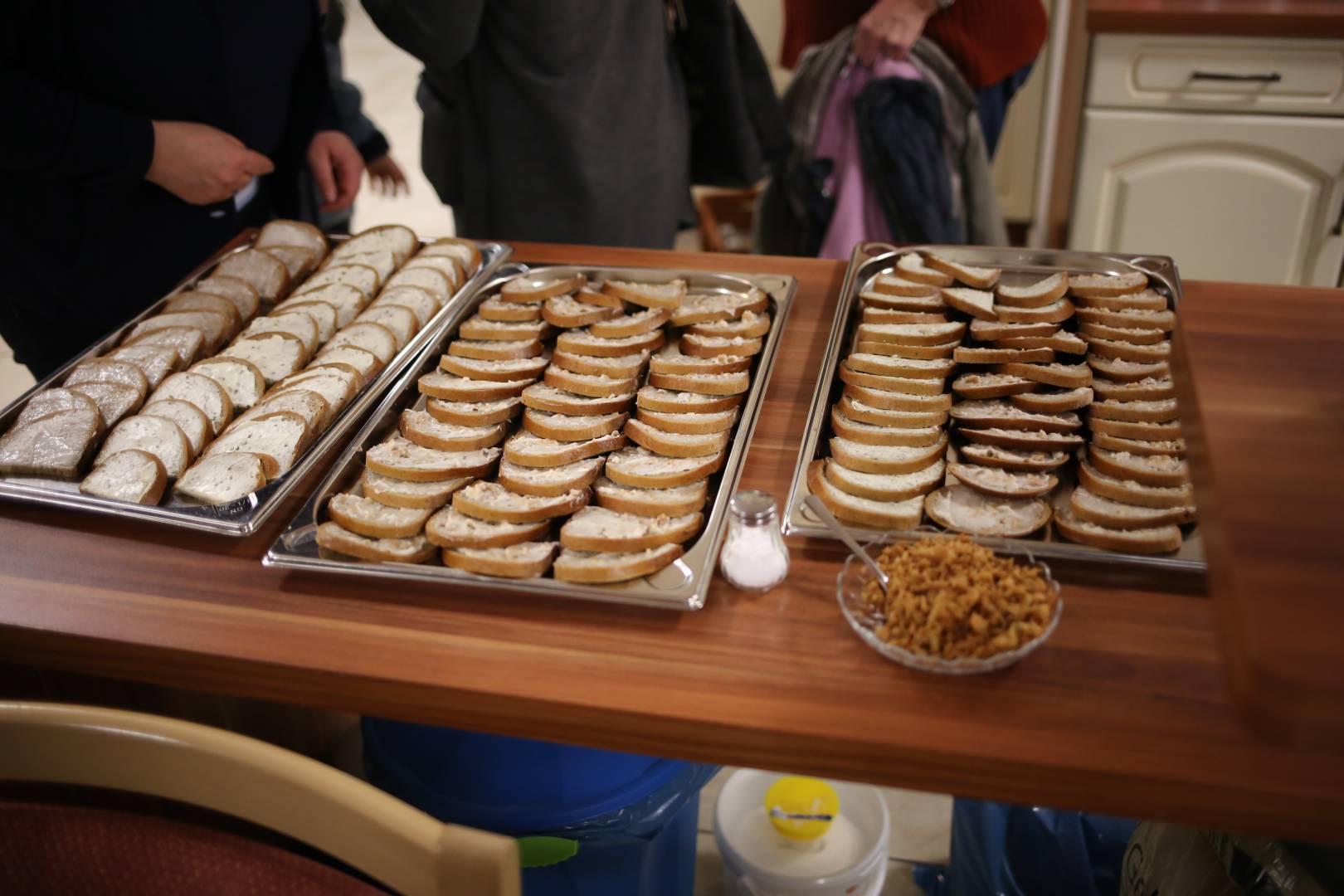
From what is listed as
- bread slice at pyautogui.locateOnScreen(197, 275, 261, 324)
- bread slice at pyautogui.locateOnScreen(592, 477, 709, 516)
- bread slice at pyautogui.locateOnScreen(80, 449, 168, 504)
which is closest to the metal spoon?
bread slice at pyautogui.locateOnScreen(592, 477, 709, 516)

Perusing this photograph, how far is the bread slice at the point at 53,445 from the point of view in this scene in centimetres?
146

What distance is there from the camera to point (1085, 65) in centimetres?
313

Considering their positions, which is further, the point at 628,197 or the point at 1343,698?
the point at 628,197

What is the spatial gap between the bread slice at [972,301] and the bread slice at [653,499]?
563 millimetres

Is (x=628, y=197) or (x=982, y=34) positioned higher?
(x=982, y=34)

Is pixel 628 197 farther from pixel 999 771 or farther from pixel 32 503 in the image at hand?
pixel 999 771

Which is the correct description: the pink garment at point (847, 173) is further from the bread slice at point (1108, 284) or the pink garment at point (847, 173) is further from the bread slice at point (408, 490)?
the bread slice at point (408, 490)

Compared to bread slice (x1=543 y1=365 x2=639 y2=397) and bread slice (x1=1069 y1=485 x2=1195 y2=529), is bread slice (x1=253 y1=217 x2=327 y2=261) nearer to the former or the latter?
bread slice (x1=543 y1=365 x2=639 y2=397)

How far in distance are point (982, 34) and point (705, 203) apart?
73.7 inches

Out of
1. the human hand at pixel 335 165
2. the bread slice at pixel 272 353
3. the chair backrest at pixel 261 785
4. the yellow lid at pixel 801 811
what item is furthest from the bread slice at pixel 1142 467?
the human hand at pixel 335 165

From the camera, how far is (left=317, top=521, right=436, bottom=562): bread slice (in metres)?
1.28

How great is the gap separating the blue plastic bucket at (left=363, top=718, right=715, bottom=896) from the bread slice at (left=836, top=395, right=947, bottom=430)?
0.55 m

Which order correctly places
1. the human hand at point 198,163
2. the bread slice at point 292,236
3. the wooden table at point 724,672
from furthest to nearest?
the bread slice at point 292,236 → the human hand at point 198,163 → the wooden table at point 724,672

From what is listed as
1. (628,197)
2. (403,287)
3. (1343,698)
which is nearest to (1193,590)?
(1343,698)
